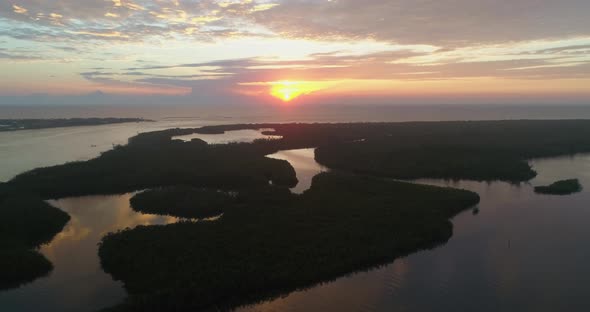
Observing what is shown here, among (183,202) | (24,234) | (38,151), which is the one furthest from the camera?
(38,151)

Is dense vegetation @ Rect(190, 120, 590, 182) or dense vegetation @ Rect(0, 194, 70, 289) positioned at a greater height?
dense vegetation @ Rect(190, 120, 590, 182)

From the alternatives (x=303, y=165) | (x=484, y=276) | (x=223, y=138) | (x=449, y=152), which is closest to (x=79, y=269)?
(x=484, y=276)

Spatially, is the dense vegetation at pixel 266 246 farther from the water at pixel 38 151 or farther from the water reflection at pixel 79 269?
the water at pixel 38 151

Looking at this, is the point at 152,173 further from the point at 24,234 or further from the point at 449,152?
the point at 449,152

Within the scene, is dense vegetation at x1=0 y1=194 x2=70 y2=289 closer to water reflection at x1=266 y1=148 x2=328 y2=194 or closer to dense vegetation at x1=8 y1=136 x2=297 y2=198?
dense vegetation at x1=8 y1=136 x2=297 y2=198

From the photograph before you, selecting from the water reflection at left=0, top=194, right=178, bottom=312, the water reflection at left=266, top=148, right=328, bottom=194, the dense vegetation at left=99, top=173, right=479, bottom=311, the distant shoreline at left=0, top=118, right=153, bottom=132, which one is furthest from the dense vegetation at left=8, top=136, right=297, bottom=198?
the distant shoreline at left=0, top=118, right=153, bottom=132

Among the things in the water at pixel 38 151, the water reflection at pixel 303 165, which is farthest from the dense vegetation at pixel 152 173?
the water at pixel 38 151

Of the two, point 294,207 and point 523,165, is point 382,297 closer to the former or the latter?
point 294,207
